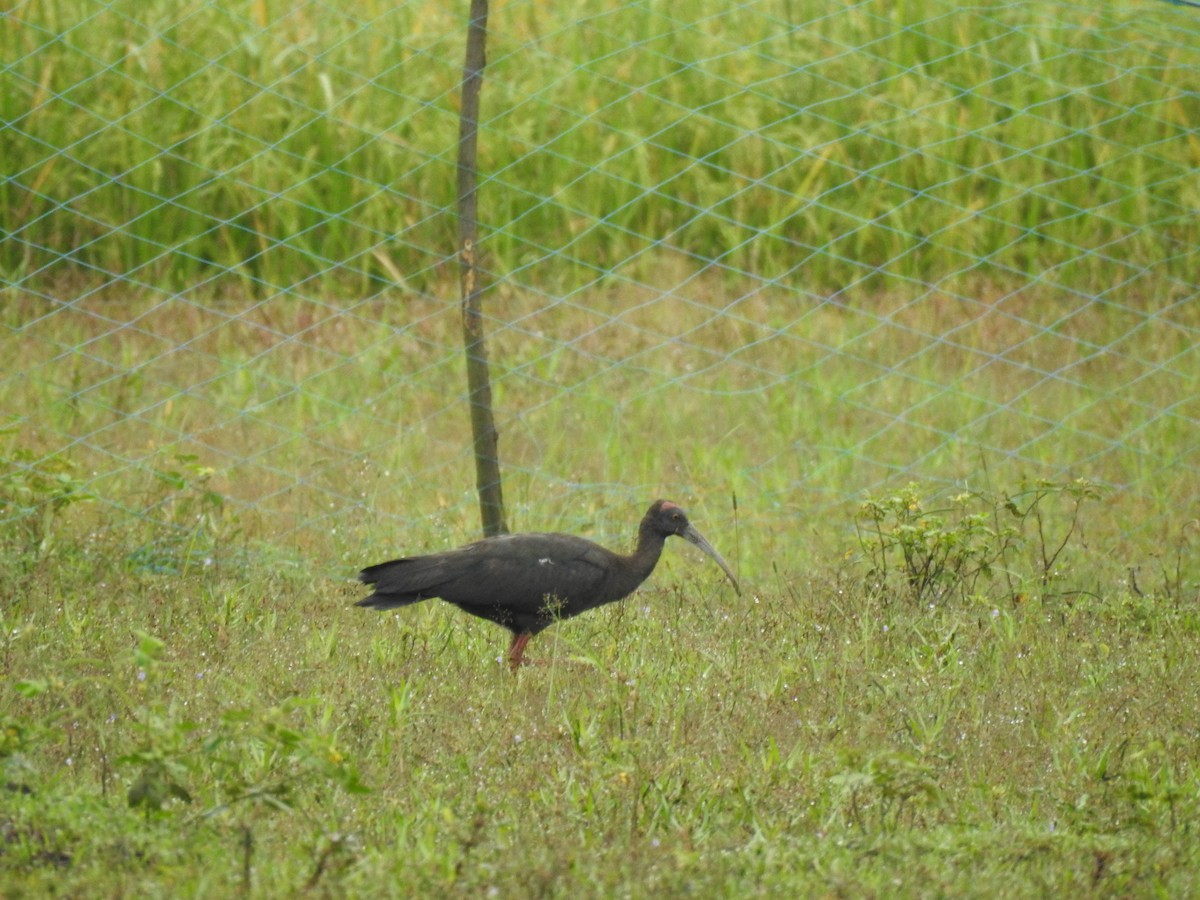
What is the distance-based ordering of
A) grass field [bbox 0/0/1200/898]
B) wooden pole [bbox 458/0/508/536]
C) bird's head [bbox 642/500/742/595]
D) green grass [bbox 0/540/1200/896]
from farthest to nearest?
wooden pole [bbox 458/0/508/536], bird's head [bbox 642/500/742/595], grass field [bbox 0/0/1200/898], green grass [bbox 0/540/1200/896]

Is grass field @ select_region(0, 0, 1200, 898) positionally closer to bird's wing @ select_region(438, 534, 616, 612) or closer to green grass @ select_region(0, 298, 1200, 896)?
green grass @ select_region(0, 298, 1200, 896)

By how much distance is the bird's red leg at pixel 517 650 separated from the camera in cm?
553

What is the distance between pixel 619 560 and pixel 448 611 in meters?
0.76

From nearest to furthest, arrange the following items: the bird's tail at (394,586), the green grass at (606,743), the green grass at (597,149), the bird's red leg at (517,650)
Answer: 1. the green grass at (606,743)
2. the bird's red leg at (517,650)
3. the bird's tail at (394,586)
4. the green grass at (597,149)

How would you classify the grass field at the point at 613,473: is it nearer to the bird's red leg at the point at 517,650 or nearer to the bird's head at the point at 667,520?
the bird's red leg at the point at 517,650

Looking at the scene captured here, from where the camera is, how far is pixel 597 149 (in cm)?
1073

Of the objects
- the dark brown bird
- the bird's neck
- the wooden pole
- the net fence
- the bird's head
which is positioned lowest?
the net fence

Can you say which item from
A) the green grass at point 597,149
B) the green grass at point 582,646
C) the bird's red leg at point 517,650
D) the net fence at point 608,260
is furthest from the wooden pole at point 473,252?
the green grass at point 597,149

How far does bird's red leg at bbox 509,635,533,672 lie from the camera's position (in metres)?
5.53

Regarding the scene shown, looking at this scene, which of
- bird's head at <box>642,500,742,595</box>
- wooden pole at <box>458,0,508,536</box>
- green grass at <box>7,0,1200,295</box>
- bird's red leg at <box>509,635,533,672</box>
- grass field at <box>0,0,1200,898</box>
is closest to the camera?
grass field at <box>0,0,1200,898</box>

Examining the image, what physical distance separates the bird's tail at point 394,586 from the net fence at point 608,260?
1.54 metres

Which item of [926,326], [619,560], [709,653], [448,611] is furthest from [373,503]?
[926,326]

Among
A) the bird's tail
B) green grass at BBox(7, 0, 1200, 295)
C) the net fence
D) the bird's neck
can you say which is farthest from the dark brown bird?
green grass at BBox(7, 0, 1200, 295)

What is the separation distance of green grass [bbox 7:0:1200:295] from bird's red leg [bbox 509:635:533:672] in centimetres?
454
